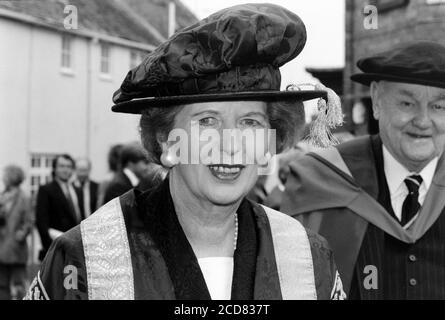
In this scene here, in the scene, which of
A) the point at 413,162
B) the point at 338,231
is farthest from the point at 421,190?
the point at 338,231

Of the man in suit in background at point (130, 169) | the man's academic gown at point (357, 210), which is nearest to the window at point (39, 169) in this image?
the man in suit in background at point (130, 169)

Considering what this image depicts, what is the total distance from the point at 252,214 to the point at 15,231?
495 cm

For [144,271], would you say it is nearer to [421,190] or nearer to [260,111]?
[260,111]

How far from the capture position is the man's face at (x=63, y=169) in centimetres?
664

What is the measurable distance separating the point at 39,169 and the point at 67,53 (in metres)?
3.11

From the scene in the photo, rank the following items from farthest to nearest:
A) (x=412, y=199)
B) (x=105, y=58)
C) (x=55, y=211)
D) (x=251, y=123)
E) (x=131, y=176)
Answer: (x=105, y=58) → (x=55, y=211) → (x=131, y=176) → (x=412, y=199) → (x=251, y=123)

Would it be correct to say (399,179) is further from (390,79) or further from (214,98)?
(214,98)

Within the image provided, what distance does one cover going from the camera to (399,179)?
11.2ft

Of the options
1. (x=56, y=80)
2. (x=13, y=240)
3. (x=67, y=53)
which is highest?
(x=67, y=53)

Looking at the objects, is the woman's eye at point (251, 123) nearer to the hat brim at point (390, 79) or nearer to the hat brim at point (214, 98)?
the hat brim at point (214, 98)

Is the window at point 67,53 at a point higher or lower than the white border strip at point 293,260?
higher

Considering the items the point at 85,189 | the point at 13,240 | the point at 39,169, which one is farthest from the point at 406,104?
the point at 39,169

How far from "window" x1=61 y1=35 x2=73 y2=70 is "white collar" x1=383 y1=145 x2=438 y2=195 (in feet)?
49.2

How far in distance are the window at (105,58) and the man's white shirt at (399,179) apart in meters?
14.7
